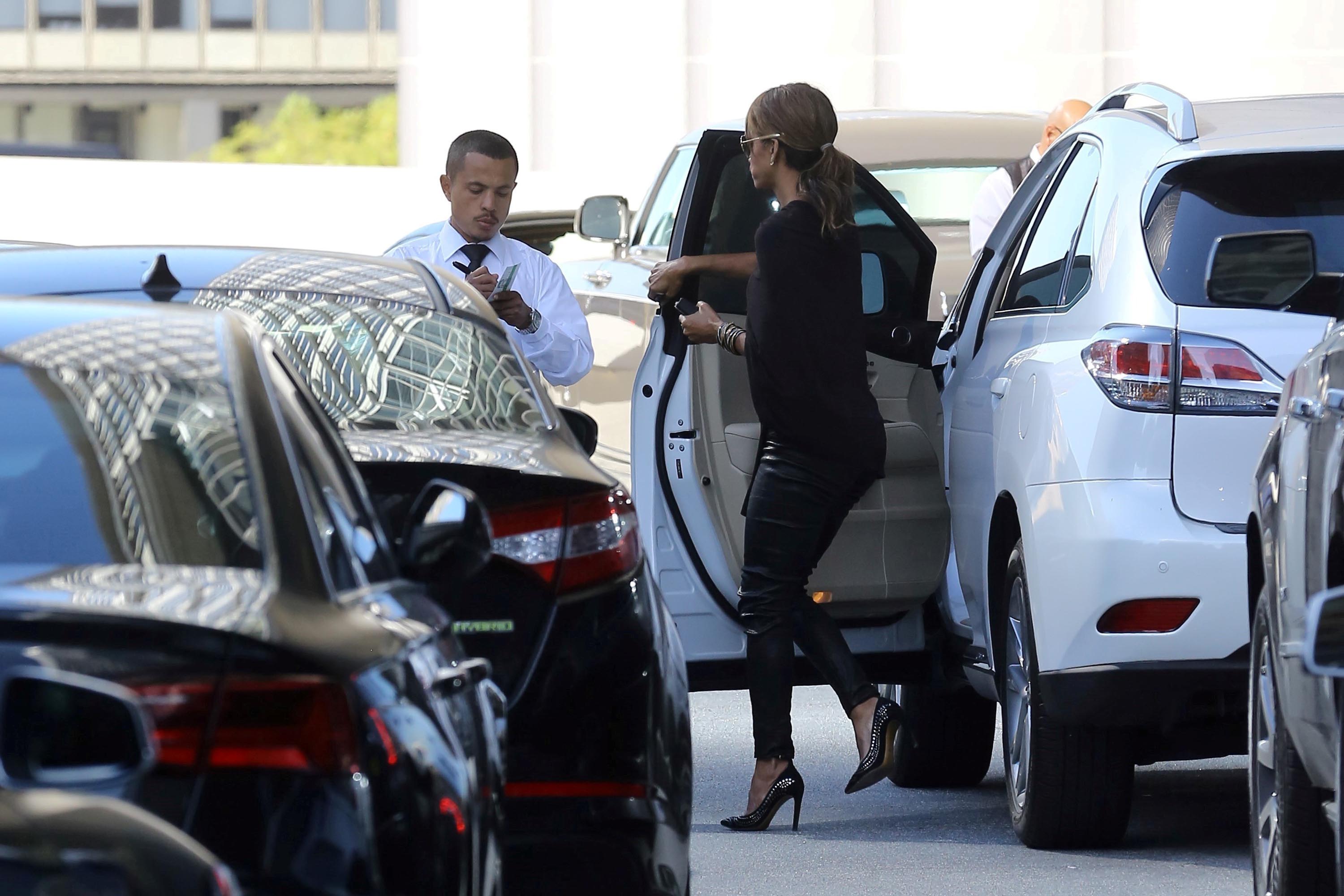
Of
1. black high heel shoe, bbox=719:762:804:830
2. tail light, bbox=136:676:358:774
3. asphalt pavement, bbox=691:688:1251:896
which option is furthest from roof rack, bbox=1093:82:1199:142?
tail light, bbox=136:676:358:774

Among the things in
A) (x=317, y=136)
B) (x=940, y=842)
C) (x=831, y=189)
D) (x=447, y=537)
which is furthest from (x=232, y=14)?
(x=447, y=537)

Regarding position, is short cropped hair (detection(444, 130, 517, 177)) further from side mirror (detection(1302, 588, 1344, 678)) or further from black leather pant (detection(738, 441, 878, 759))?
side mirror (detection(1302, 588, 1344, 678))

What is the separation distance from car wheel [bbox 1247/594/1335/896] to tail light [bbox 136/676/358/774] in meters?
2.29

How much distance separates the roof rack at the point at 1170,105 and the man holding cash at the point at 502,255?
179 centimetres

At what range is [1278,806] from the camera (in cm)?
457

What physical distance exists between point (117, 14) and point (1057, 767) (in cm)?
9080

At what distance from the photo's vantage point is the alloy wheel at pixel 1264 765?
4.73 m

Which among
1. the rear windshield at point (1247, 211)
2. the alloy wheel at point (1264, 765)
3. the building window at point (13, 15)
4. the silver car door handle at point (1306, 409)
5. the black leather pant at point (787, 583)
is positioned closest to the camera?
the silver car door handle at point (1306, 409)

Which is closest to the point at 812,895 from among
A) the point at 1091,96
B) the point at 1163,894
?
the point at 1163,894

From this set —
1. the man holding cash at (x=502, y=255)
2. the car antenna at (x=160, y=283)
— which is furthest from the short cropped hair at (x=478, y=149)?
the car antenna at (x=160, y=283)

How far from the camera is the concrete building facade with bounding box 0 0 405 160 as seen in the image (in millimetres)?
92250

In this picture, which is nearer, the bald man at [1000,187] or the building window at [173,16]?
the bald man at [1000,187]

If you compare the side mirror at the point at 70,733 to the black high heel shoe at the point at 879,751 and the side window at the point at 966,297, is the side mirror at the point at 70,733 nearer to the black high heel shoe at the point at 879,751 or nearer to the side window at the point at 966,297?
the black high heel shoe at the point at 879,751

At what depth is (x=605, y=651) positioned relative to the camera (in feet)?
14.5
